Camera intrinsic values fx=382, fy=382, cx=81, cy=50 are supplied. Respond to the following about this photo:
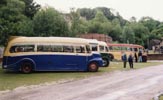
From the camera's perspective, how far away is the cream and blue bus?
1114 inches

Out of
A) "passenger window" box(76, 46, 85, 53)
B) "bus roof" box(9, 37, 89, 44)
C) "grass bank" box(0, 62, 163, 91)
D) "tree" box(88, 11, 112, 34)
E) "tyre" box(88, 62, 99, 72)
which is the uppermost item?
"tree" box(88, 11, 112, 34)

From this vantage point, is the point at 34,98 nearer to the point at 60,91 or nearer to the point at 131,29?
the point at 60,91

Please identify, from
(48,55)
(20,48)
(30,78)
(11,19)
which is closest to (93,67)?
(48,55)

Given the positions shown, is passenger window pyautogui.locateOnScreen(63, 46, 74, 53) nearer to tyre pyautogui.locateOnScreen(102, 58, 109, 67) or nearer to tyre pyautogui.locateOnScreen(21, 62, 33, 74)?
tyre pyautogui.locateOnScreen(21, 62, 33, 74)

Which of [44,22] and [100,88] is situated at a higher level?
[44,22]

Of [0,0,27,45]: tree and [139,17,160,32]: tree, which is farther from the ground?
[139,17,160,32]: tree

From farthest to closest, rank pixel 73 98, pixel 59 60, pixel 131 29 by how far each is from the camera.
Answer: pixel 131 29 < pixel 59 60 < pixel 73 98

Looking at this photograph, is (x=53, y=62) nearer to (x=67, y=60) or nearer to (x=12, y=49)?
(x=67, y=60)

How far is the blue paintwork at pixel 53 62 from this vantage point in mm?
28250

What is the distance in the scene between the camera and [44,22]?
185ft

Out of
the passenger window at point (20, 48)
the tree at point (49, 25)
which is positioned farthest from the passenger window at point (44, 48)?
the tree at point (49, 25)

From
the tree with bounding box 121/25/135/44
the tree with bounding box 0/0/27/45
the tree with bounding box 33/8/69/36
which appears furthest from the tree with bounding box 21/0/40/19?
the tree with bounding box 121/25/135/44

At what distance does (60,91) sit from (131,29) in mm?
90739

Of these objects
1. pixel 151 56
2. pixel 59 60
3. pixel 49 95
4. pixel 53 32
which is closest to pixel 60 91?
pixel 49 95
